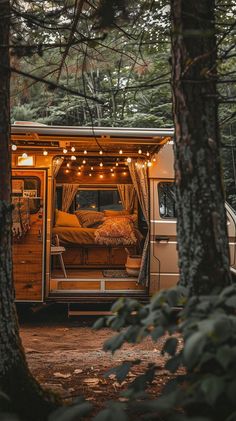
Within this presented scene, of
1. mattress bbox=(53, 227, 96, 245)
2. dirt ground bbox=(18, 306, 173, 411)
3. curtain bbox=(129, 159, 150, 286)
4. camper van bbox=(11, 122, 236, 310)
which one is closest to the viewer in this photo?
dirt ground bbox=(18, 306, 173, 411)

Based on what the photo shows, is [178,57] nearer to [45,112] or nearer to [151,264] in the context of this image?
[151,264]

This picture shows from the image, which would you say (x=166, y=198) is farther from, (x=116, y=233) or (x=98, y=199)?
(x=98, y=199)

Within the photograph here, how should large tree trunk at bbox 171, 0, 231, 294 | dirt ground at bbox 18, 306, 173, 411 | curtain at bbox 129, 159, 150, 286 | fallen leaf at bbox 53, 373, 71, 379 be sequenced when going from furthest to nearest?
curtain at bbox 129, 159, 150, 286 → fallen leaf at bbox 53, 373, 71, 379 → dirt ground at bbox 18, 306, 173, 411 → large tree trunk at bbox 171, 0, 231, 294

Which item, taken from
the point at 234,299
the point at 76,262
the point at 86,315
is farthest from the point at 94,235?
the point at 234,299

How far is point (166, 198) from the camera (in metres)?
7.76

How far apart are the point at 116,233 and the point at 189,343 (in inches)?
294

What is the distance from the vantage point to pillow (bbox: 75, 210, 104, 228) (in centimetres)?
1036

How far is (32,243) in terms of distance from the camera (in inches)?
288

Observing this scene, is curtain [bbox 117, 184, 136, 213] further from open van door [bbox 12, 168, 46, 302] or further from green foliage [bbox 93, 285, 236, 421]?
green foliage [bbox 93, 285, 236, 421]

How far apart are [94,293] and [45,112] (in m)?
10.4

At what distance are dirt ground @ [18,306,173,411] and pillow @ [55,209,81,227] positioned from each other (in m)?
2.49

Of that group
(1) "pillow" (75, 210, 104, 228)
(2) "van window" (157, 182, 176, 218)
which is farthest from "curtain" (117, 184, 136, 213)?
(2) "van window" (157, 182, 176, 218)

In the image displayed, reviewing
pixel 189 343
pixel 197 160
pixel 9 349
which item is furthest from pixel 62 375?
pixel 189 343

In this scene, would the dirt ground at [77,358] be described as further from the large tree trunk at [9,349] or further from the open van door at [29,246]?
the open van door at [29,246]
